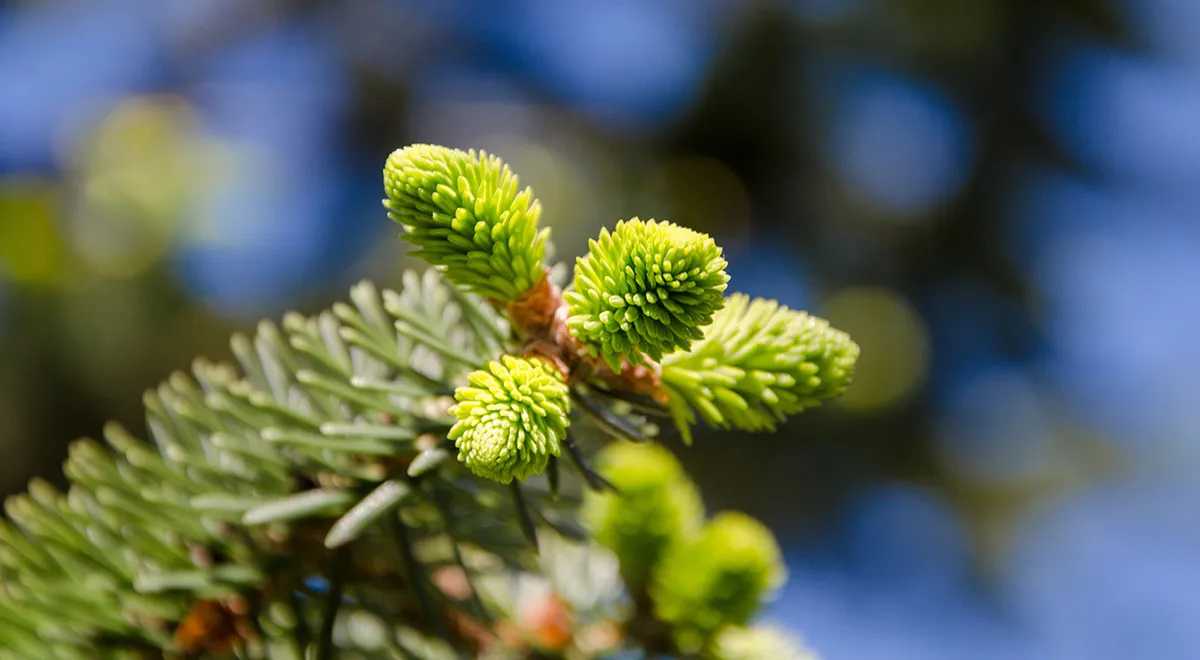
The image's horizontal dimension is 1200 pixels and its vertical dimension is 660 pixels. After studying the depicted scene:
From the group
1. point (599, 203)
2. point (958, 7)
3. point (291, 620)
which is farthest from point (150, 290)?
point (958, 7)

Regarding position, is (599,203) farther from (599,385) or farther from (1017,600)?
(599,385)

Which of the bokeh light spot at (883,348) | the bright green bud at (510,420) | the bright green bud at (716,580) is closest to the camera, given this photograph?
the bright green bud at (510,420)

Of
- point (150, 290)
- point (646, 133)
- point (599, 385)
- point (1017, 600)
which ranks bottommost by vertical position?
point (599, 385)

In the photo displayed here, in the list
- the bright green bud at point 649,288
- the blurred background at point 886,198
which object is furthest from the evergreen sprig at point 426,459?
the blurred background at point 886,198

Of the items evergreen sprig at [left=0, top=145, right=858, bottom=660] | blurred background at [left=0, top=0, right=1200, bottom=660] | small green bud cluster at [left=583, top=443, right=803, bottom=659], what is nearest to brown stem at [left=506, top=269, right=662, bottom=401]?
evergreen sprig at [left=0, top=145, right=858, bottom=660]

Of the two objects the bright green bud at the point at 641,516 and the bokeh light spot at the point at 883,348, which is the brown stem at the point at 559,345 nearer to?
the bright green bud at the point at 641,516

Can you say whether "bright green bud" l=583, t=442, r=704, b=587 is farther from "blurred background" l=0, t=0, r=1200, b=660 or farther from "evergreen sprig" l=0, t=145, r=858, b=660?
"blurred background" l=0, t=0, r=1200, b=660

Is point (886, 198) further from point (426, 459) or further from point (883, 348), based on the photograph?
point (426, 459)
